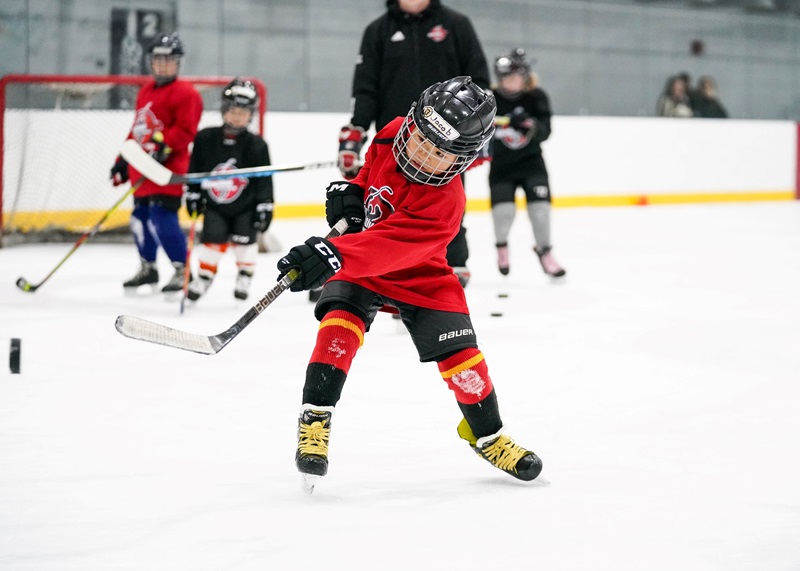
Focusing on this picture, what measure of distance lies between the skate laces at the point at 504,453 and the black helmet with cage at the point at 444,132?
516mm

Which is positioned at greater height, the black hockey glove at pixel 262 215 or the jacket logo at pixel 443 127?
the jacket logo at pixel 443 127

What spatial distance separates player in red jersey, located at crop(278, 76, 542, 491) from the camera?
77.8 inches

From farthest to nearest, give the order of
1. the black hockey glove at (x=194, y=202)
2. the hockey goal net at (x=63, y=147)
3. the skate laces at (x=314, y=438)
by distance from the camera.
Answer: the hockey goal net at (x=63, y=147), the black hockey glove at (x=194, y=202), the skate laces at (x=314, y=438)

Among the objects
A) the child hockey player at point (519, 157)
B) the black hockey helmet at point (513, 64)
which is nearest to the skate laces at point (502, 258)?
the child hockey player at point (519, 157)

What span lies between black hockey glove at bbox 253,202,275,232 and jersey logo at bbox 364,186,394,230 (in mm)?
2242

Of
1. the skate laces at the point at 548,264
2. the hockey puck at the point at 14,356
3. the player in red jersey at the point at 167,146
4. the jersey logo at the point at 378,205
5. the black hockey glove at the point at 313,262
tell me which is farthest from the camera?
the skate laces at the point at 548,264

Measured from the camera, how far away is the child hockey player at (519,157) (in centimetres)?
500

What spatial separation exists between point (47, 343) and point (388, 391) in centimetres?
128

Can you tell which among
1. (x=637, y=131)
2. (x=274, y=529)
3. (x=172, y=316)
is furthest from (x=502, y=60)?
(x=637, y=131)

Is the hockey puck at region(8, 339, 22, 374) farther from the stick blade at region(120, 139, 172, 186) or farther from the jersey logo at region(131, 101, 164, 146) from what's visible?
the jersey logo at region(131, 101, 164, 146)

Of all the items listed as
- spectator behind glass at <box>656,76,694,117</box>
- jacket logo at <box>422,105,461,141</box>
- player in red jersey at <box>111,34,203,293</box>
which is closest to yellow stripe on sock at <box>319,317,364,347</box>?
jacket logo at <box>422,105,461,141</box>

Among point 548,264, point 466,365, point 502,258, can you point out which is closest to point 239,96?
point 502,258

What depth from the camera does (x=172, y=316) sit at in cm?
414

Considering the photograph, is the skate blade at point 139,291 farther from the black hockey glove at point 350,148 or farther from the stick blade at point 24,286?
the black hockey glove at point 350,148
